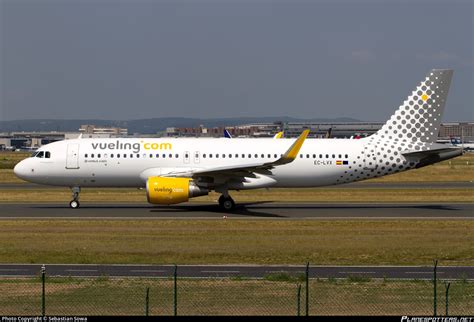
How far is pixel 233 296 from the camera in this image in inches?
806

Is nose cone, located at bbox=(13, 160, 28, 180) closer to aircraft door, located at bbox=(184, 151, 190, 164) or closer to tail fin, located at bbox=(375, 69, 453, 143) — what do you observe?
aircraft door, located at bbox=(184, 151, 190, 164)

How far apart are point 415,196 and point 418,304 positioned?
1330 inches

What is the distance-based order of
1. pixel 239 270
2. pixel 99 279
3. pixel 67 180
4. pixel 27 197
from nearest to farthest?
pixel 99 279 < pixel 239 270 < pixel 67 180 < pixel 27 197

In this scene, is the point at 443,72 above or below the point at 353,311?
above

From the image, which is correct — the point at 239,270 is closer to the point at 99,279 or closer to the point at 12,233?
the point at 99,279

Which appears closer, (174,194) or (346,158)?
(174,194)

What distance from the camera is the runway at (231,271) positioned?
24.2 m

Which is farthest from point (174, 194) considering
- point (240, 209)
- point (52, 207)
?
point (52, 207)

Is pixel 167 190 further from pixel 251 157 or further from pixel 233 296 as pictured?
pixel 233 296

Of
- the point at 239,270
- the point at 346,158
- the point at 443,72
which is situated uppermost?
the point at 443,72

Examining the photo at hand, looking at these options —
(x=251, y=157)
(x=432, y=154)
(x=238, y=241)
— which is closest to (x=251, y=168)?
(x=251, y=157)

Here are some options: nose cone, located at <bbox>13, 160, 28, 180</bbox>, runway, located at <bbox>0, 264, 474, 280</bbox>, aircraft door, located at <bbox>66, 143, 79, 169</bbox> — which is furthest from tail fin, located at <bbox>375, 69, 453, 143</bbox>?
nose cone, located at <bbox>13, 160, 28, 180</bbox>

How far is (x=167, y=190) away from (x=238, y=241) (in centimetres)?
971

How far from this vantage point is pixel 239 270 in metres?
25.2
